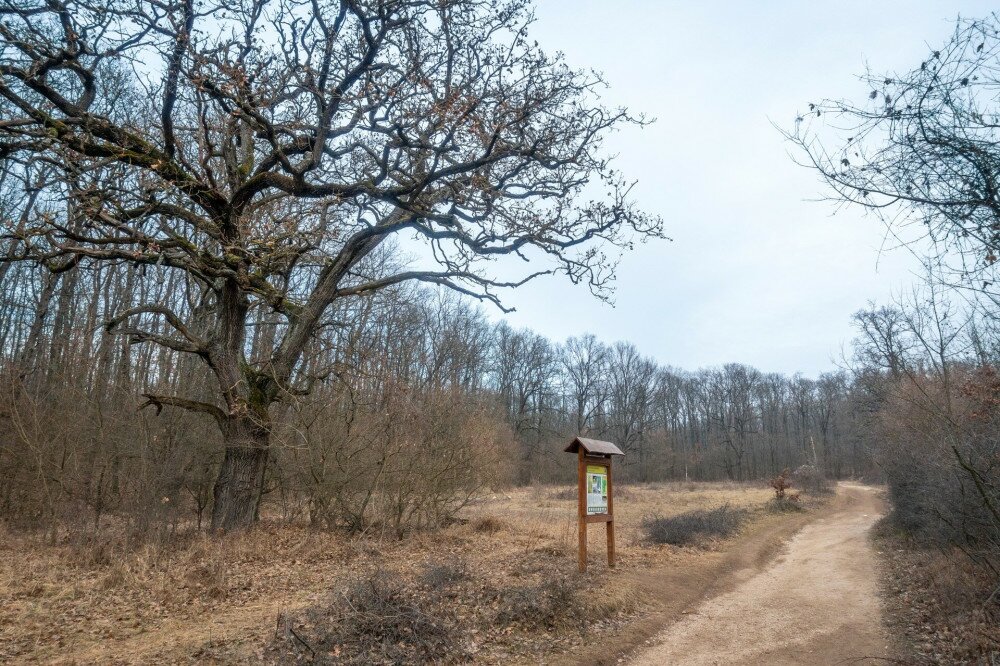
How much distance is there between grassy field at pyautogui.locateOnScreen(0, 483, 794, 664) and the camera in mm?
6234

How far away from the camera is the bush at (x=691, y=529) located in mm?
14680

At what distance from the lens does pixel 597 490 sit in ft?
37.0

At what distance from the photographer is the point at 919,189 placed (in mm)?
4582

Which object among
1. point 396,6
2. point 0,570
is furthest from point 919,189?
point 0,570

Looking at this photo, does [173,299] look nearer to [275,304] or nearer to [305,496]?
[305,496]

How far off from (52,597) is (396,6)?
9.82 meters

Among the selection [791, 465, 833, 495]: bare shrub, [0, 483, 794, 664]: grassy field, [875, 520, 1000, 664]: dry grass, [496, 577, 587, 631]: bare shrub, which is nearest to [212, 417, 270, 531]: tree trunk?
[0, 483, 794, 664]: grassy field

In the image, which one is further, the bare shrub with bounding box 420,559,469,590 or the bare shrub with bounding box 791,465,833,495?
the bare shrub with bounding box 791,465,833,495

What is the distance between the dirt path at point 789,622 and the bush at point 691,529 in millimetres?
1989

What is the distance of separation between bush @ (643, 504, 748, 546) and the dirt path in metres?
1.99

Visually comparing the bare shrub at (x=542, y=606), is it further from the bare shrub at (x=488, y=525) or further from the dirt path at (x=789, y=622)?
the bare shrub at (x=488, y=525)

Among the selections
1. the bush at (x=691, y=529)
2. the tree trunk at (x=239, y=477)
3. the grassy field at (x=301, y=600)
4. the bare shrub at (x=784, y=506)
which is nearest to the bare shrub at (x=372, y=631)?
the grassy field at (x=301, y=600)

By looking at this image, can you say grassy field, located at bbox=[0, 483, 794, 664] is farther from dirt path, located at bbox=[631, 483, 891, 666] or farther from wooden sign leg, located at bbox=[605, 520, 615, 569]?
dirt path, located at bbox=[631, 483, 891, 666]

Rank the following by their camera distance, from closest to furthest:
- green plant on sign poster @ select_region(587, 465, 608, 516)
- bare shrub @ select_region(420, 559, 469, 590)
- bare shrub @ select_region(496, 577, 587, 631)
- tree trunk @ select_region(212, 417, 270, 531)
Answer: bare shrub @ select_region(496, 577, 587, 631)
bare shrub @ select_region(420, 559, 469, 590)
green plant on sign poster @ select_region(587, 465, 608, 516)
tree trunk @ select_region(212, 417, 270, 531)
